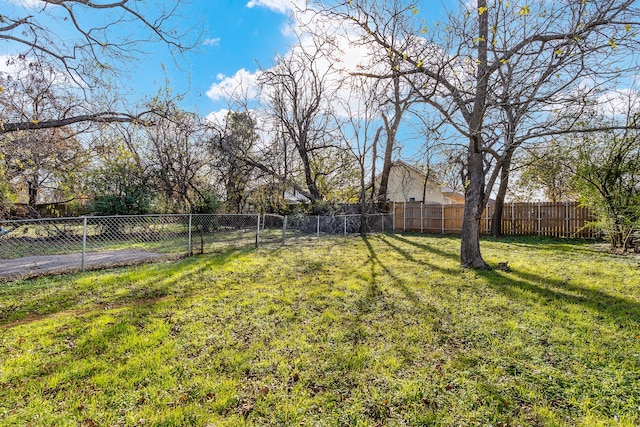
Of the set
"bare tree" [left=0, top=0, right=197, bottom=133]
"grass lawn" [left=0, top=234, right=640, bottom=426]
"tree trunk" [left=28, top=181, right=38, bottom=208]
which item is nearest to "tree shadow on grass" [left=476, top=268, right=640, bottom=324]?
"grass lawn" [left=0, top=234, right=640, bottom=426]

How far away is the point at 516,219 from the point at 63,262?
17.0 metres

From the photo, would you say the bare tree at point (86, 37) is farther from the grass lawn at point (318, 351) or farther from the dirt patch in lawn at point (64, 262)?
the grass lawn at point (318, 351)

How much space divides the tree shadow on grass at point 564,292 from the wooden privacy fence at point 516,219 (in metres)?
6.20

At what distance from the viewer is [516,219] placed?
46.6 ft

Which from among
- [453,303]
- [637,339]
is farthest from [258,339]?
[637,339]

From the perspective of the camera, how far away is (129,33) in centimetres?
511

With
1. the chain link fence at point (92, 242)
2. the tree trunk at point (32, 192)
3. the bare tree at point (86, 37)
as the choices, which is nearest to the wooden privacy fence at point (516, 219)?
the chain link fence at point (92, 242)

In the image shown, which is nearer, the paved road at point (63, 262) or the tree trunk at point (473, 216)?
the paved road at point (63, 262)

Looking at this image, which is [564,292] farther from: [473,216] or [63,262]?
[63,262]

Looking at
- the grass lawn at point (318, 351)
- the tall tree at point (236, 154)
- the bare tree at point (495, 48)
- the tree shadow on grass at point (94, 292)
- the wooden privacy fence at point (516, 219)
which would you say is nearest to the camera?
the grass lawn at point (318, 351)

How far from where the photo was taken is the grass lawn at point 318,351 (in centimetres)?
208

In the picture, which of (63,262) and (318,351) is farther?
(63,262)

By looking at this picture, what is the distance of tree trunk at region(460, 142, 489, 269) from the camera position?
6637 millimetres

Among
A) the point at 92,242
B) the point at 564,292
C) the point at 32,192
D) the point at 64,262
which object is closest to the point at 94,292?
the point at 64,262
